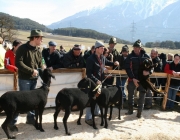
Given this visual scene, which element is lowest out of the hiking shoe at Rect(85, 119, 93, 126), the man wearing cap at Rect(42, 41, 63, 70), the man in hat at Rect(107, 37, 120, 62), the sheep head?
the hiking shoe at Rect(85, 119, 93, 126)

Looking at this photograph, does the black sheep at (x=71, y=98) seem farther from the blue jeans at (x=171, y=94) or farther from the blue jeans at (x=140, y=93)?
the blue jeans at (x=171, y=94)

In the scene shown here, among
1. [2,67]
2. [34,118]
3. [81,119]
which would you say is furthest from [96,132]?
[2,67]

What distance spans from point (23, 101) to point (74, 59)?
10.6ft

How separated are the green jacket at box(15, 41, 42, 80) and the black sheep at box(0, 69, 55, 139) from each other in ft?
1.32

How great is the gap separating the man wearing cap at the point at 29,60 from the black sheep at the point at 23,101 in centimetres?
36

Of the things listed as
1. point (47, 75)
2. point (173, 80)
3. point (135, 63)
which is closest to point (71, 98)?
point (47, 75)

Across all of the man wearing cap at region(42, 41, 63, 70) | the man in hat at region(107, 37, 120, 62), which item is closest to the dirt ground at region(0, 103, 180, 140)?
the man wearing cap at region(42, 41, 63, 70)

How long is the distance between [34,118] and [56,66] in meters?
2.35

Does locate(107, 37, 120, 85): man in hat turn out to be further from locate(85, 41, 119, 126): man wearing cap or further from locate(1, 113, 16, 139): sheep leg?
locate(1, 113, 16, 139): sheep leg

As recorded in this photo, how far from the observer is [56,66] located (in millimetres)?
8711

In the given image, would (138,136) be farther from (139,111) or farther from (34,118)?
(34,118)

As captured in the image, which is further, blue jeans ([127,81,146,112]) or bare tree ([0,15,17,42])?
bare tree ([0,15,17,42])

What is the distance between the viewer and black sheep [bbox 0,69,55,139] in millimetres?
5648

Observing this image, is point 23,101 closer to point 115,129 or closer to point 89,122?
point 89,122
